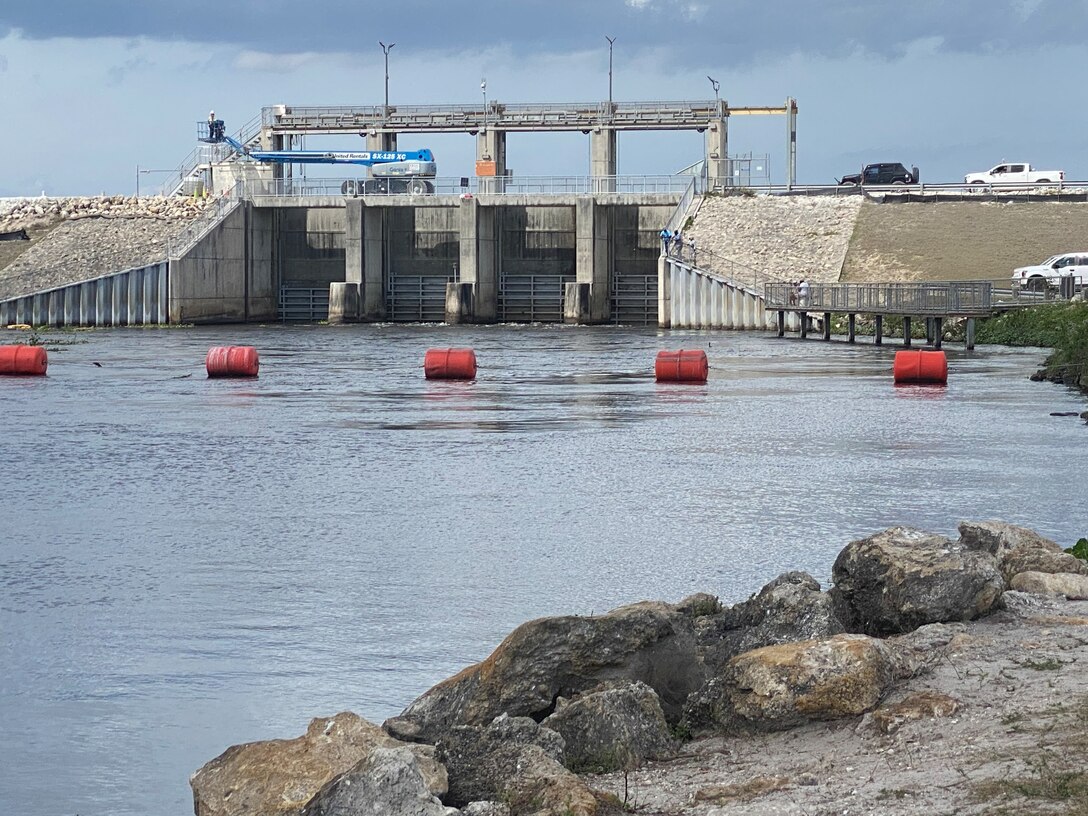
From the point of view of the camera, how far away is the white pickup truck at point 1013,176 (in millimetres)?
94875

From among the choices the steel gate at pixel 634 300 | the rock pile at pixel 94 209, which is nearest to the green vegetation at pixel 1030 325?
the steel gate at pixel 634 300

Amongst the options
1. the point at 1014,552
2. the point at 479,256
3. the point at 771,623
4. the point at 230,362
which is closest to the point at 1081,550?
the point at 1014,552

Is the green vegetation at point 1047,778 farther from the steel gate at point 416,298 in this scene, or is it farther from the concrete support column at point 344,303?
the steel gate at point 416,298

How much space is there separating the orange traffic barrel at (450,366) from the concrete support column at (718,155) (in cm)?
4777

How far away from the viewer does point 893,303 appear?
58281 mm

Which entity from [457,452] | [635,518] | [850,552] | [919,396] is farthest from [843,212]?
[850,552]

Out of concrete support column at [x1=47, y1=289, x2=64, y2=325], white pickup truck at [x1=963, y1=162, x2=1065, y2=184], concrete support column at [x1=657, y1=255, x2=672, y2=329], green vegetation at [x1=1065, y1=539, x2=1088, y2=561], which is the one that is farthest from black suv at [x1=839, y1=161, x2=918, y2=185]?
green vegetation at [x1=1065, y1=539, x2=1088, y2=561]

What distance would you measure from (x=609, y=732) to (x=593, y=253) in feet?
249

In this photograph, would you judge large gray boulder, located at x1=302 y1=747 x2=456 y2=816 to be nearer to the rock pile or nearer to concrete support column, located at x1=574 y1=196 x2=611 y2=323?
concrete support column, located at x1=574 y1=196 x2=611 y2=323

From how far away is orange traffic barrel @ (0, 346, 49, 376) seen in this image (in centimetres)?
4494

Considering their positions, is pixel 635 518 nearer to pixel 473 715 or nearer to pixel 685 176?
pixel 473 715

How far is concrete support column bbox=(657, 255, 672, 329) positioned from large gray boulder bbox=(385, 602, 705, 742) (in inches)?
2645

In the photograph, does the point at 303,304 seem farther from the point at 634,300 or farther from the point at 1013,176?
the point at 1013,176

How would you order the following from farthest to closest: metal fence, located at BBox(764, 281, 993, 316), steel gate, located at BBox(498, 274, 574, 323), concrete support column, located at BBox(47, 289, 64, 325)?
steel gate, located at BBox(498, 274, 574, 323), concrete support column, located at BBox(47, 289, 64, 325), metal fence, located at BBox(764, 281, 993, 316)
